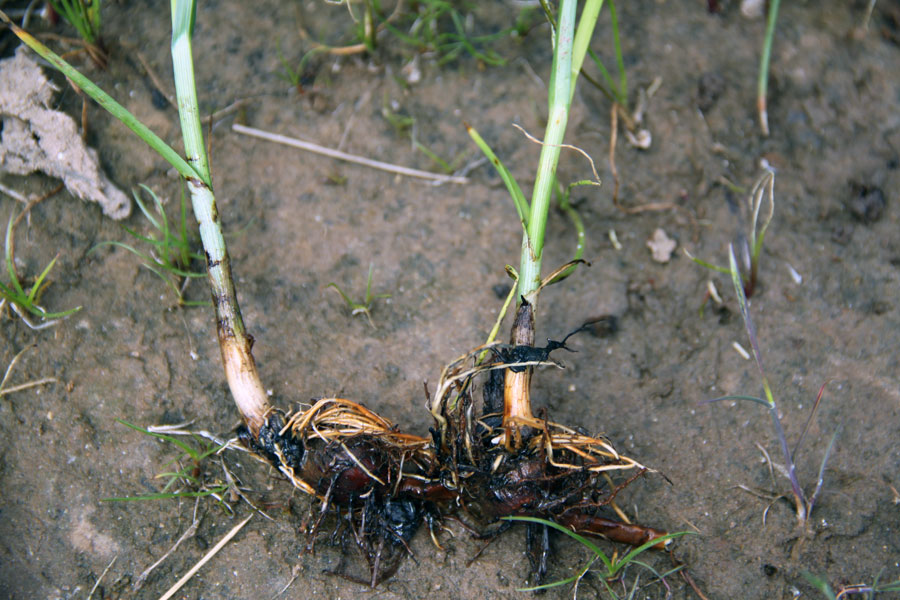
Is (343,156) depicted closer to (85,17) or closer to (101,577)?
(85,17)

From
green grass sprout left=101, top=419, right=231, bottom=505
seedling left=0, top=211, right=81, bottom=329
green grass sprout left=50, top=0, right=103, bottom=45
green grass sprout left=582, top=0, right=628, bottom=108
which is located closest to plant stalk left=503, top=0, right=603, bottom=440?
green grass sprout left=582, top=0, right=628, bottom=108

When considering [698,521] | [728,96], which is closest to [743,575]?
[698,521]

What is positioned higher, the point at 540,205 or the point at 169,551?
the point at 540,205

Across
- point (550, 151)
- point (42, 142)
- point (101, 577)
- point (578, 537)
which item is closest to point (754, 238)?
point (550, 151)

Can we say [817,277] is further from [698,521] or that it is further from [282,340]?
[282,340]

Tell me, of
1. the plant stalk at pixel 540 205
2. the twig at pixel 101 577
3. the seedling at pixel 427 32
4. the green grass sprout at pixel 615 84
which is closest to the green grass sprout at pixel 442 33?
the seedling at pixel 427 32

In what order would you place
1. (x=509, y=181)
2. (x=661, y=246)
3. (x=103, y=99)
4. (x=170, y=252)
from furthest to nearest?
(x=661, y=246) → (x=170, y=252) → (x=509, y=181) → (x=103, y=99)
